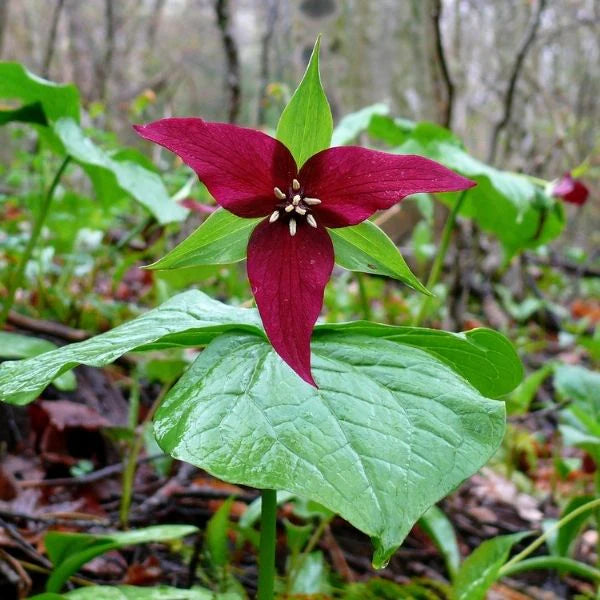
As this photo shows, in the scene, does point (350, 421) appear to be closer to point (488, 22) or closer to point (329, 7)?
point (329, 7)

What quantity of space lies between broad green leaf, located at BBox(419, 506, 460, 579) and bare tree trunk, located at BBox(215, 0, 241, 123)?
1.82 metres

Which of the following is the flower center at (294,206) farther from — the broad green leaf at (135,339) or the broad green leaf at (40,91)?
the broad green leaf at (40,91)

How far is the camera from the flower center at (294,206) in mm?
633

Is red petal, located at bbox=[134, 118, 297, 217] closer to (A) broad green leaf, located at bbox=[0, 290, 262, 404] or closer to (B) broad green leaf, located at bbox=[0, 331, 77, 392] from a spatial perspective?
(A) broad green leaf, located at bbox=[0, 290, 262, 404]

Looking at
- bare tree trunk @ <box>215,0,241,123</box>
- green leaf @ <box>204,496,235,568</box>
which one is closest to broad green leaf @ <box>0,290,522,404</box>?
green leaf @ <box>204,496,235,568</box>

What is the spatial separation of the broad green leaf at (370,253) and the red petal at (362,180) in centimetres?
3

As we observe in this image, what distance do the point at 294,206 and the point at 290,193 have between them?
0.02m

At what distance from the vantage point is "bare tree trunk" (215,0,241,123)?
2.47 meters

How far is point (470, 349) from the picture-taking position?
2.31ft

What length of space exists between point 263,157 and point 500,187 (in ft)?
2.88

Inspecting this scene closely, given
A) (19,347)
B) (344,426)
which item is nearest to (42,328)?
(19,347)

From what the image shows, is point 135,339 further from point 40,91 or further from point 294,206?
point 40,91

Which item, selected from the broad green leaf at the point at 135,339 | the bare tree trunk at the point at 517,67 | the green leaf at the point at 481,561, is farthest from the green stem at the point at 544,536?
the bare tree trunk at the point at 517,67

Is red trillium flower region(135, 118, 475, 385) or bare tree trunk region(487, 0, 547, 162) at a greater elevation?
bare tree trunk region(487, 0, 547, 162)
